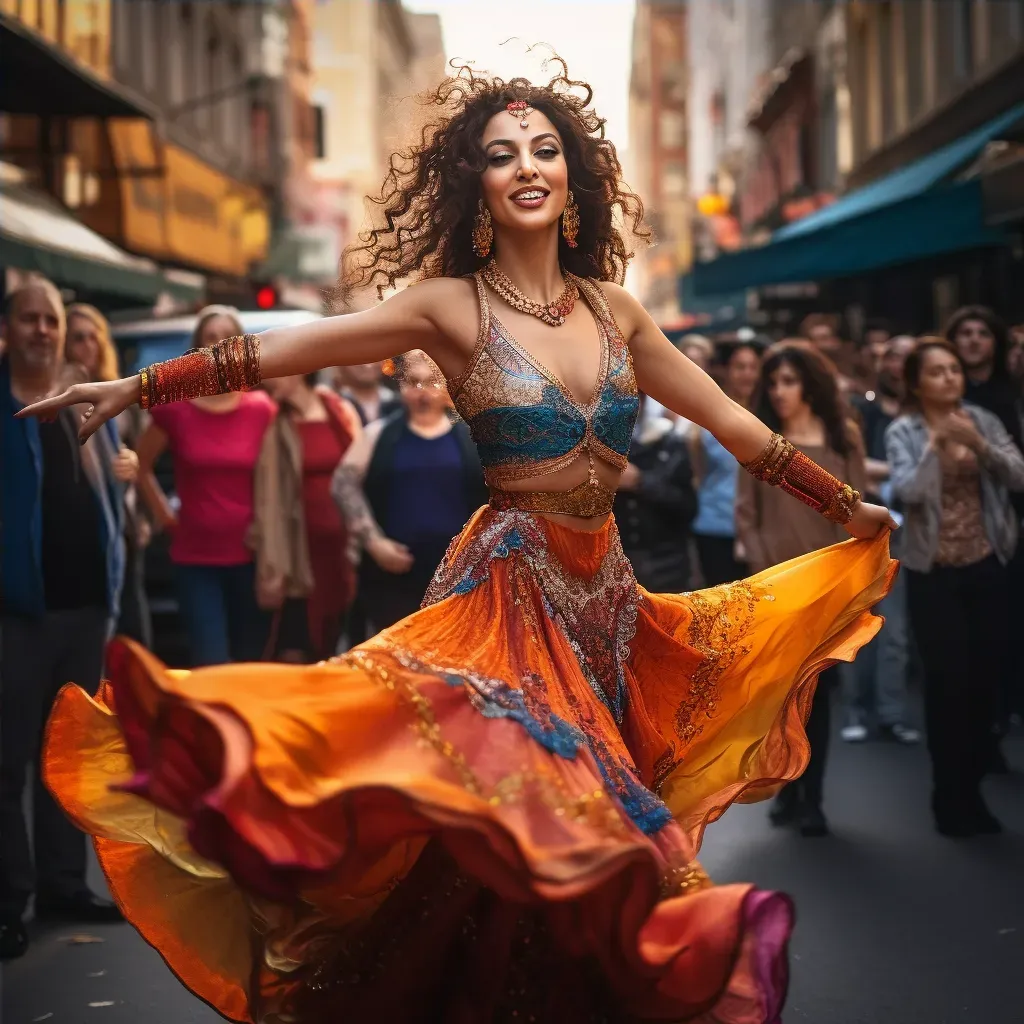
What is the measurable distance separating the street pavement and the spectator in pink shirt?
1.72 metres

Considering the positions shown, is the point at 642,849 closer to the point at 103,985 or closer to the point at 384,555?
the point at 103,985

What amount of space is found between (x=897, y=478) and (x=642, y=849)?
4718 mm

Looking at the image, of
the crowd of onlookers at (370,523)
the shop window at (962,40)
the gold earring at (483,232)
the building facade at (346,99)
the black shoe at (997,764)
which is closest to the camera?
the gold earring at (483,232)

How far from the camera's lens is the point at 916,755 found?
9.31 m

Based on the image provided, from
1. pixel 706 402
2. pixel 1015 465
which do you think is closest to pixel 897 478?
pixel 1015 465

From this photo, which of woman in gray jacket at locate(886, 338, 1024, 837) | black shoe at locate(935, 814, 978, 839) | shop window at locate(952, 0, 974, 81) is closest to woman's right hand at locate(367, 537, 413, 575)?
woman in gray jacket at locate(886, 338, 1024, 837)

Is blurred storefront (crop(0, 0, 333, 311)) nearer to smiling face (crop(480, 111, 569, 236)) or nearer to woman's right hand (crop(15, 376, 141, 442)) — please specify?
smiling face (crop(480, 111, 569, 236))

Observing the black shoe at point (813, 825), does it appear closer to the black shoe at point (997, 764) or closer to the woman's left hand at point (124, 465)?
the black shoe at point (997, 764)

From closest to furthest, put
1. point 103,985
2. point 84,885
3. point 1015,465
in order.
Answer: point 103,985 < point 84,885 < point 1015,465

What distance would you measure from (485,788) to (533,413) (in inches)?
45.6

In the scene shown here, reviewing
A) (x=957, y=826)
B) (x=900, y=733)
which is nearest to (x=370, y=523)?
(x=957, y=826)

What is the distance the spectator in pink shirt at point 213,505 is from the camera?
8.27m

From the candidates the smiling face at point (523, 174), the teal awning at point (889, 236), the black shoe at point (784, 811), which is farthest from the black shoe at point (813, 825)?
the teal awning at point (889, 236)

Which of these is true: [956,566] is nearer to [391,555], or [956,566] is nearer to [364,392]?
[391,555]
